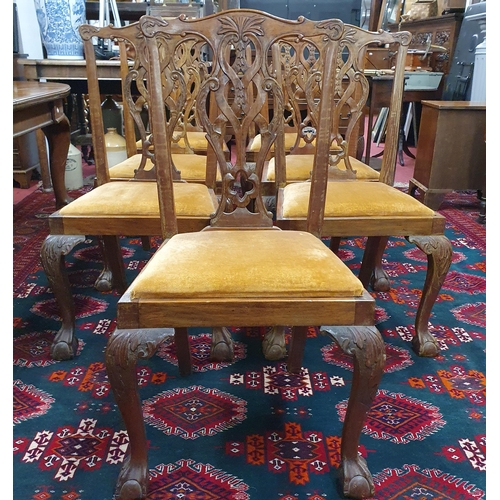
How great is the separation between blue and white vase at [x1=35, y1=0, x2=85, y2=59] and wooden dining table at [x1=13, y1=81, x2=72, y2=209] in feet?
2.39

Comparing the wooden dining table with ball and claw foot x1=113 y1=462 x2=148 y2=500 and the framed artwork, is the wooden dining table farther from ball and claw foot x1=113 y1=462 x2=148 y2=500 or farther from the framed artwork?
the framed artwork

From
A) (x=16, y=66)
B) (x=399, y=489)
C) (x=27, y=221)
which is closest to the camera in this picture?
(x=399, y=489)

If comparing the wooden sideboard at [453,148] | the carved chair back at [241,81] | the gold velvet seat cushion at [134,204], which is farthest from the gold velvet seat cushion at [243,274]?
the wooden sideboard at [453,148]

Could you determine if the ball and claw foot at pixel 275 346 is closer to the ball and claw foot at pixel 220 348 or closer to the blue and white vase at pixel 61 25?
the ball and claw foot at pixel 220 348

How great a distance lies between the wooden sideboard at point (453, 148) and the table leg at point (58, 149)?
2.39 metres

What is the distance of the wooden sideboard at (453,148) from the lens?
10.9 feet

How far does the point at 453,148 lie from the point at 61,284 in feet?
9.19

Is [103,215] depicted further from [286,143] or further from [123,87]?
[286,143]

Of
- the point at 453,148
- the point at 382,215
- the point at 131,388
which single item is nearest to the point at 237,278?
the point at 131,388

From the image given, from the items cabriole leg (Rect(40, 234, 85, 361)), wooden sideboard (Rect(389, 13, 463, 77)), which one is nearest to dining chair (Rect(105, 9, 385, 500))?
cabriole leg (Rect(40, 234, 85, 361))

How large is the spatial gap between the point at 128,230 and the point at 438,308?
1393 mm

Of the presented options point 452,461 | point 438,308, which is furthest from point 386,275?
point 452,461

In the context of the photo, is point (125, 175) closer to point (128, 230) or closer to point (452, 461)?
point (128, 230)

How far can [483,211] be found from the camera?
3451 millimetres
